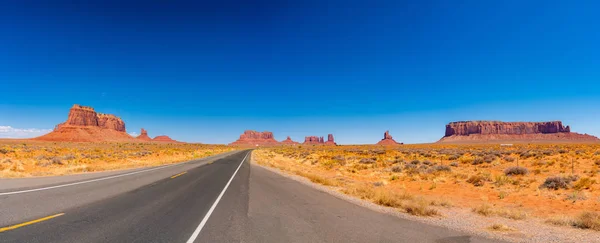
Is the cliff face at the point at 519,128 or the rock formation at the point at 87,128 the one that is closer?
the rock formation at the point at 87,128

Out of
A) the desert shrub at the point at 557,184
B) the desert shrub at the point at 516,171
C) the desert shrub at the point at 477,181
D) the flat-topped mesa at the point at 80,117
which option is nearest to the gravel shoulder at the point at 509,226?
the desert shrub at the point at 477,181

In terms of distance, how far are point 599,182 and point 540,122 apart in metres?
230

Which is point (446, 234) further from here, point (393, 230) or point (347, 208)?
point (347, 208)

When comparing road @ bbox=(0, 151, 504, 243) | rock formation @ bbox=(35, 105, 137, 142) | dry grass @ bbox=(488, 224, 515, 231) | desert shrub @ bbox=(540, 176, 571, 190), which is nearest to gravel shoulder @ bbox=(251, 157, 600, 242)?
dry grass @ bbox=(488, 224, 515, 231)

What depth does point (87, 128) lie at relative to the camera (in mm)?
159125

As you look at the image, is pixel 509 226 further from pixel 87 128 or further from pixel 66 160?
pixel 87 128

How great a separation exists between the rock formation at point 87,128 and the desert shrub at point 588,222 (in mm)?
178740

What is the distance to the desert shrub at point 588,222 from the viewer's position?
263 inches

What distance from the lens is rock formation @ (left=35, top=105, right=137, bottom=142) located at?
146 meters

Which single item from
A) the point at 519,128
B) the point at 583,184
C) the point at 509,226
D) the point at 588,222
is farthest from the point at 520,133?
the point at 509,226

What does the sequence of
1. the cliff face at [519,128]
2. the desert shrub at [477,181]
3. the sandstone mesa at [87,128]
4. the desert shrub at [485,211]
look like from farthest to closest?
1. the cliff face at [519,128]
2. the sandstone mesa at [87,128]
3. the desert shrub at [477,181]
4. the desert shrub at [485,211]

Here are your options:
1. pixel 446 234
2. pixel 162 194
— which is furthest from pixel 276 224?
pixel 162 194

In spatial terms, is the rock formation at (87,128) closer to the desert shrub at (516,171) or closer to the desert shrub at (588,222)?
the desert shrub at (516,171)

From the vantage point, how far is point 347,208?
920cm
